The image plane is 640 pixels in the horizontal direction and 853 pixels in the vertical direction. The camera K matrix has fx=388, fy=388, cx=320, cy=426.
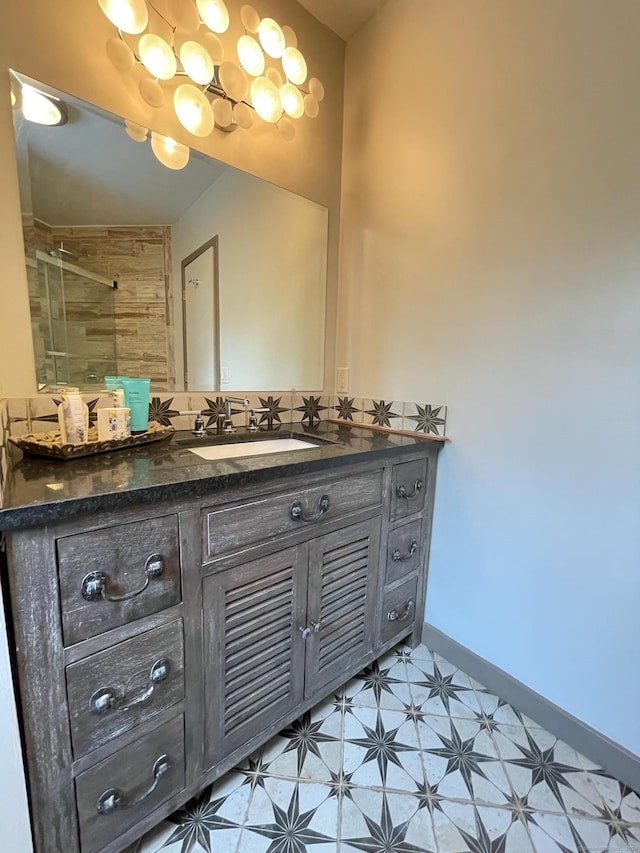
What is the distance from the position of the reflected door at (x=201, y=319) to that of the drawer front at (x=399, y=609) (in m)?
1.04

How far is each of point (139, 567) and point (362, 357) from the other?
4.15ft

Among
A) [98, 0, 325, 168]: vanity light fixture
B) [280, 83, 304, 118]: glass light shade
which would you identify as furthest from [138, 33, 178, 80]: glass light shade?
[280, 83, 304, 118]: glass light shade

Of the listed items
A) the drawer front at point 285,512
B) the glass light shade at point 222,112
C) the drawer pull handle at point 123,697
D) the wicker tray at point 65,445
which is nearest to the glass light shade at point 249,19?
the glass light shade at point 222,112

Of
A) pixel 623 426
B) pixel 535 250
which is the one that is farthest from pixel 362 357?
pixel 623 426

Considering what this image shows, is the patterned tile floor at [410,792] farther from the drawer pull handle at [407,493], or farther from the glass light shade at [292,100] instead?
the glass light shade at [292,100]

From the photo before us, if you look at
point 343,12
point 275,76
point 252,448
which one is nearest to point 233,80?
point 275,76

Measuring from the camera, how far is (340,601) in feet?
4.08

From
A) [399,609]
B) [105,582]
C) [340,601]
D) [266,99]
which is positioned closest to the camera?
[105,582]

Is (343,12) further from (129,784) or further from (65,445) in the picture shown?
(129,784)

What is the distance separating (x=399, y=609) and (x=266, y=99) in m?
1.92

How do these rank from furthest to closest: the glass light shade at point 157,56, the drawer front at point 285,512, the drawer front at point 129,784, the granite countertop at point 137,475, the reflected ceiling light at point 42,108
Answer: the glass light shade at point 157,56 < the reflected ceiling light at point 42,108 < the drawer front at point 285,512 < the drawer front at point 129,784 < the granite countertop at point 137,475

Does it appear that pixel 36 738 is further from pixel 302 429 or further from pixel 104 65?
pixel 104 65

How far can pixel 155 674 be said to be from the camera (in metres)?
0.83

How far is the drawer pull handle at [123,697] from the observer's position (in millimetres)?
748
